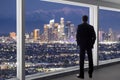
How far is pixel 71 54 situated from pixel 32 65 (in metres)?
1.87

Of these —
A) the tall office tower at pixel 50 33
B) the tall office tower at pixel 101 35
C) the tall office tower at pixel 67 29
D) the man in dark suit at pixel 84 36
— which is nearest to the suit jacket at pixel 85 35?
the man in dark suit at pixel 84 36

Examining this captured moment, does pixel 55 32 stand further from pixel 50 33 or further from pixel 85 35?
pixel 85 35

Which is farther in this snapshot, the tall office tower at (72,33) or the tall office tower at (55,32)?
the tall office tower at (72,33)

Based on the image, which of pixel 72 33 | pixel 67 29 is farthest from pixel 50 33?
pixel 72 33

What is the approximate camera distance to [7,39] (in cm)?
650

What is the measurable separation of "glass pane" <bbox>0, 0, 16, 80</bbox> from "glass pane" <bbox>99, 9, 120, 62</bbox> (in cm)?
425

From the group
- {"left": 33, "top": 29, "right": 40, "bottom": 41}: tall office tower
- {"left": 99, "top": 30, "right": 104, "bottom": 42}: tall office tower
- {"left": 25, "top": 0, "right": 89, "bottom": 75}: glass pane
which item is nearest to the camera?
{"left": 25, "top": 0, "right": 89, "bottom": 75}: glass pane

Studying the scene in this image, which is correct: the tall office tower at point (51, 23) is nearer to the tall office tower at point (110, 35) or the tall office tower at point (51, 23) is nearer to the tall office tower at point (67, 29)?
the tall office tower at point (67, 29)

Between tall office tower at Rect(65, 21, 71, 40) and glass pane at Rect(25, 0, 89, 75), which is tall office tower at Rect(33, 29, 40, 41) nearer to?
glass pane at Rect(25, 0, 89, 75)

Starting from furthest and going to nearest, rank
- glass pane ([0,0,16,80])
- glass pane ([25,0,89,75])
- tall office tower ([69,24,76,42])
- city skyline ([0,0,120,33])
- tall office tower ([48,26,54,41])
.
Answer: tall office tower ([69,24,76,42]), tall office tower ([48,26,54,41]), glass pane ([25,0,89,75]), city skyline ([0,0,120,33]), glass pane ([0,0,16,80])

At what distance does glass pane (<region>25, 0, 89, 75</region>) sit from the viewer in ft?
23.4

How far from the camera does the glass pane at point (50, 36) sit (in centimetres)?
713

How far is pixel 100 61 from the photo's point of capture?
978 cm

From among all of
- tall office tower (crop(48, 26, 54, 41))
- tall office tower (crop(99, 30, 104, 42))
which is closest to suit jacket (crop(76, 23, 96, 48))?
tall office tower (crop(48, 26, 54, 41))
